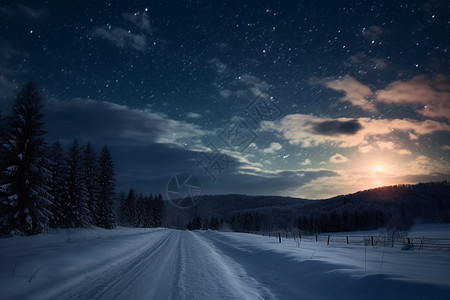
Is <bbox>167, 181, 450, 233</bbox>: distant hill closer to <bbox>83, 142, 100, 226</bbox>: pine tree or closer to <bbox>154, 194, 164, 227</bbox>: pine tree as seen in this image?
<bbox>154, 194, 164, 227</bbox>: pine tree

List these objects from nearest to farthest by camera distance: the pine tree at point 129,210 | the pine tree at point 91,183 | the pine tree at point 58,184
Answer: the pine tree at point 58,184
the pine tree at point 91,183
the pine tree at point 129,210

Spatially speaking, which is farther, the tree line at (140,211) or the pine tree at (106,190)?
the tree line at (140,211)

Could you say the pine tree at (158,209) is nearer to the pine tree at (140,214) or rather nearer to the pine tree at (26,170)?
the pine tree at (140,214)

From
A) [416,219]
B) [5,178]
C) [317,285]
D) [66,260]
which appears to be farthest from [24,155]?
[416,219]

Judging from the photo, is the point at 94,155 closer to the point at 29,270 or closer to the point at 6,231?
the point at 6,231

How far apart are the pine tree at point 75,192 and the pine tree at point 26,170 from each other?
10068mm

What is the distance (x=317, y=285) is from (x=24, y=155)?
82.1 ft

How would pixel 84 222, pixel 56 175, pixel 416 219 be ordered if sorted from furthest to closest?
pixel 416 219 → pixel 84 222 → pixel 56 175

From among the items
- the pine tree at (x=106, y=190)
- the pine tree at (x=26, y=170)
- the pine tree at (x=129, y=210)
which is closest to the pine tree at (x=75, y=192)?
the pine tree at (x=106, y=190)

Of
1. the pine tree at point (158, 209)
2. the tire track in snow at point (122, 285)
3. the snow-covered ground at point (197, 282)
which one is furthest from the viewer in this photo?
the pine tree at point (158, 209)

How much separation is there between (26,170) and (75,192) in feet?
40.5

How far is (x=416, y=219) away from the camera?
13625cm

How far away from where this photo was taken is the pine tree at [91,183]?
37.4 m

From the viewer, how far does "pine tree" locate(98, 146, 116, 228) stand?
41250 millimetres
